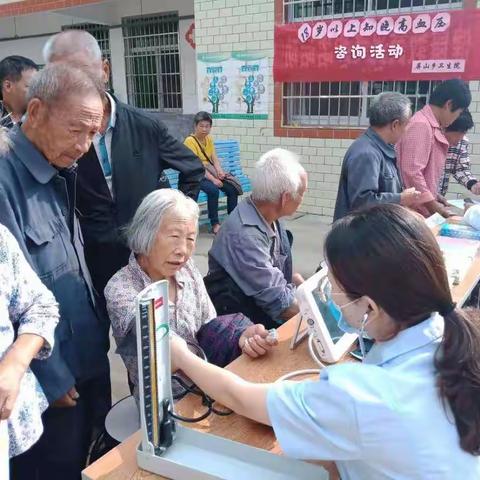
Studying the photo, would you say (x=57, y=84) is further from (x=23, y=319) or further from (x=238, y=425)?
(x=238, y=425)

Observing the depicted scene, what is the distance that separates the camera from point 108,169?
212 centimetres

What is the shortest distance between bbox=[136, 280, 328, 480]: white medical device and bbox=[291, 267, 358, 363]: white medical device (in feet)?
1.70

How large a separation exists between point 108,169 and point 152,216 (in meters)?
0.63

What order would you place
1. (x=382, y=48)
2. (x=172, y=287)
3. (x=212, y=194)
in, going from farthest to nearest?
1. (x=212, y=194)
2. (x=382, y=48)
3. (x=172, y=287)

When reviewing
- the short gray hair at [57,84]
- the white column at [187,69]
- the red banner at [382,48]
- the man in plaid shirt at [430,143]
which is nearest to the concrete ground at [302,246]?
the man in plaid shirt at [430,143]

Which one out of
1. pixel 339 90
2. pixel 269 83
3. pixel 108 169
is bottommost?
pixel 108 169

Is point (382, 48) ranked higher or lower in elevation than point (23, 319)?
higher

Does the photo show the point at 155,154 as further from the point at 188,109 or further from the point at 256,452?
the point at 188,109

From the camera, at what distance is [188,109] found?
28.6ft

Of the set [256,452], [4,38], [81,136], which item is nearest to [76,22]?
[4,38]

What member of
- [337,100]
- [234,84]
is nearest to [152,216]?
[337,100]

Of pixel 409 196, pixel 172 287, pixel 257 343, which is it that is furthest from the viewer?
pixel 409 196

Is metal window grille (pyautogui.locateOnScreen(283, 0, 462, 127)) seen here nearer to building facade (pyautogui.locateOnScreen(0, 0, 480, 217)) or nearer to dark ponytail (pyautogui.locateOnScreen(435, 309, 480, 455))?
building facade (pyautogui.locateOnScreen(0, 0, 480, 217))

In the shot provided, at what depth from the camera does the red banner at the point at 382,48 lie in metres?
4.93
